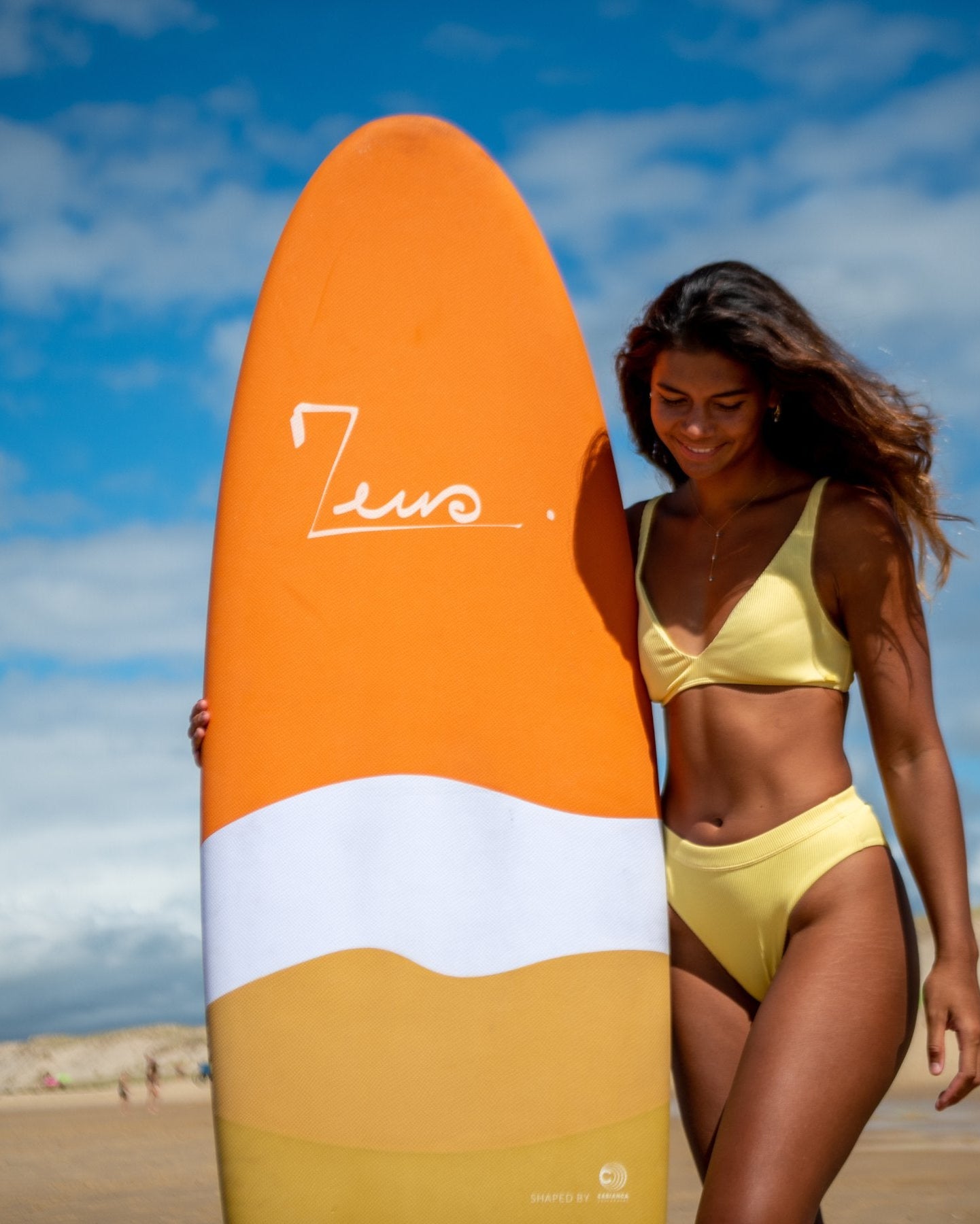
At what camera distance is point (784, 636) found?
2.03 metres

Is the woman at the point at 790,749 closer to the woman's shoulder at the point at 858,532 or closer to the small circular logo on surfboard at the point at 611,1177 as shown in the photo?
the woman's shoulder at the point at 858,532

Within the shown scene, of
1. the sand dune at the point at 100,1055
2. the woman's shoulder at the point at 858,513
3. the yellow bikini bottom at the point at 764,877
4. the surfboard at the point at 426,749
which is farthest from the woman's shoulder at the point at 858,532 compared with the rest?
the sand dune at the point at 100,1055

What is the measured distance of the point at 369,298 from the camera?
8.97ft

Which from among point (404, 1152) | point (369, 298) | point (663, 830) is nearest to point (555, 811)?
point (663, 830)

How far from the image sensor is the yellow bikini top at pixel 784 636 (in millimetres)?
2025

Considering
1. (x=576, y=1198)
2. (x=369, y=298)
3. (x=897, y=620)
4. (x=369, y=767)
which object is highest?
(x=369, y=298)

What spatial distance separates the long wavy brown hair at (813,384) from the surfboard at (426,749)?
0.48 metres

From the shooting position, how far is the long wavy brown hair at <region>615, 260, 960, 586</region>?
2072mm

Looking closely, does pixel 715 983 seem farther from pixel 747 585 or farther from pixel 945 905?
pixel 747 585

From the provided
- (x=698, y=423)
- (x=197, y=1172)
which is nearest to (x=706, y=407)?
(x=698, y=423)

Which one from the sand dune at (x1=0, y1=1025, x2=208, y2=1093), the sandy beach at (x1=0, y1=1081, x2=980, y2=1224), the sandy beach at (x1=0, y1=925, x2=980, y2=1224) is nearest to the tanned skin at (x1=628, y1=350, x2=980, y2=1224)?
the sandy beach at (x1=0, y1=925, x2=980, y2=1224)

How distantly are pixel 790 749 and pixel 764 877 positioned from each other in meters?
0.20

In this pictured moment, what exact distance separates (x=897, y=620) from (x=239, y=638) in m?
1.24

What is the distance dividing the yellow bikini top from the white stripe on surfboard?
0.44 metres
